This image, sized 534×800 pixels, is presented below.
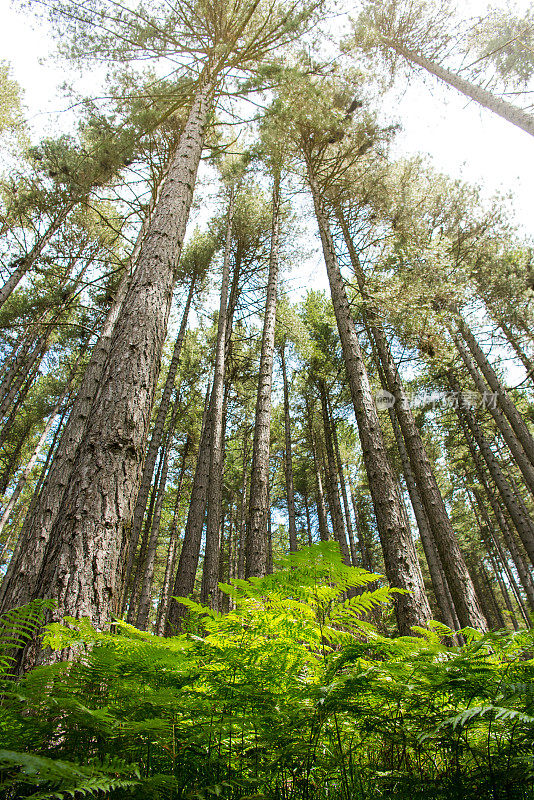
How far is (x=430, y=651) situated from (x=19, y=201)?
1259 centimetres

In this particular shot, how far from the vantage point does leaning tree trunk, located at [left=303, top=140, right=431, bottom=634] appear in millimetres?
4465

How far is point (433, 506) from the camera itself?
7.42m

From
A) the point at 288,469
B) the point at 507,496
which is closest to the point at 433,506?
the point at 507,496

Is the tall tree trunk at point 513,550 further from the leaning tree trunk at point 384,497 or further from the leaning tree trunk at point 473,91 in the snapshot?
the leaning tree trunk at point 473,91

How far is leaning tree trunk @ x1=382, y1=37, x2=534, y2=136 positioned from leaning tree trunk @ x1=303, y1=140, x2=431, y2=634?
488 cm

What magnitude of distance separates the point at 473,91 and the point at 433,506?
958 cm

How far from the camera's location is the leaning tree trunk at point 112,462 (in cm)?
220

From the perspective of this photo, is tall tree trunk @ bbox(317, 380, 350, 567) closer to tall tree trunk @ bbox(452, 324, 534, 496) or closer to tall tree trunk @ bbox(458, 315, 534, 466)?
tall tree trunk @ bbox(452, 324, 534, 496)

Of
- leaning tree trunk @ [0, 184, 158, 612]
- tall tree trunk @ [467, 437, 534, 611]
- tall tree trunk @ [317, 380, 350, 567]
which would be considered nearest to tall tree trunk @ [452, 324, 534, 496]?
tall tree trunk @ [467, 437, 534, 611]

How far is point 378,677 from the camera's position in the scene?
1.34 m

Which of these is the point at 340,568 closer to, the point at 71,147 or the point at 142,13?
the point at 142,13

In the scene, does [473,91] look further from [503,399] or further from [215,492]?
[215,492]

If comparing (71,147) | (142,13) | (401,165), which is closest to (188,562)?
(71,147)

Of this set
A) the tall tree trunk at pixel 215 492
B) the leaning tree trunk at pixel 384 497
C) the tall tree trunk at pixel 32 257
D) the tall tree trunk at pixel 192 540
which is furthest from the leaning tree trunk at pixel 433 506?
the tall tree trunk at pixel 32 257
